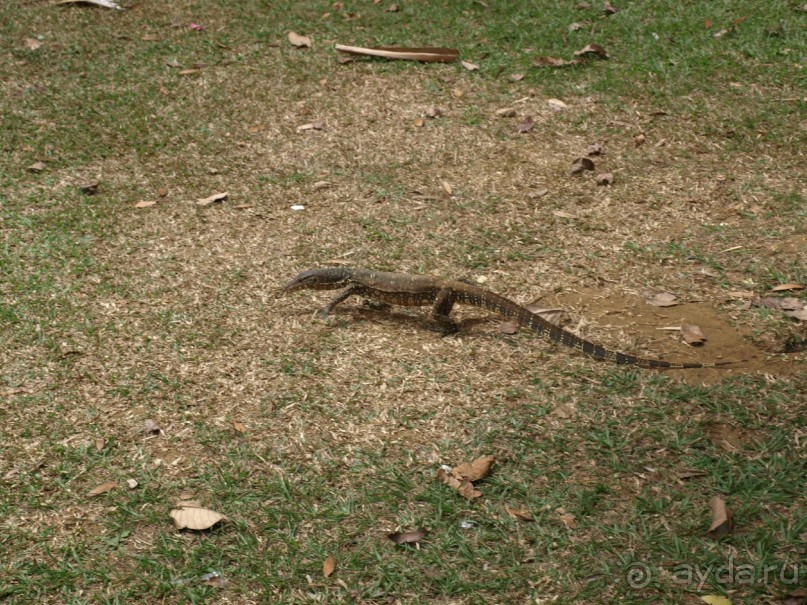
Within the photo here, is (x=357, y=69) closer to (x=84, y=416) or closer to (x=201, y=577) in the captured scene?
(x=84, y=416)

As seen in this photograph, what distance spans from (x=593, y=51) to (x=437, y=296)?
438 centimetres

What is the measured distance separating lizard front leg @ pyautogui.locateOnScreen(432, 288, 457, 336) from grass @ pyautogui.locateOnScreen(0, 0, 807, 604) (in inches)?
3.7

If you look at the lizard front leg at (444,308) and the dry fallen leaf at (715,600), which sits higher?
the lizard front leg at (444,308)

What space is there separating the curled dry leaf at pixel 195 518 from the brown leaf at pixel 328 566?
0.55 m

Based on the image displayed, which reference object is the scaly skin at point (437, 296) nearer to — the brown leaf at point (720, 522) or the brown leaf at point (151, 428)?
the brown leaf at point (720, 522)

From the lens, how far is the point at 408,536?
3686 millimetres

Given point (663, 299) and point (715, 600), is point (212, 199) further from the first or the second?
point (715, 600)

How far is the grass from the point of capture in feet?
11.9

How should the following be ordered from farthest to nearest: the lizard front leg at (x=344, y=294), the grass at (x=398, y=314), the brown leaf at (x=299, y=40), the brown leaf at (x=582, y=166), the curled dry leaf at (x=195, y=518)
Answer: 1. the brown leaf at (x=299, y=40)
2. the brown leaf at (x=582, y=166)
3. the lizard front leg at (x=344, y=294)
4. the curled dry leaf at (x=195, y=518)
5. the grass at (x=398, y=314)

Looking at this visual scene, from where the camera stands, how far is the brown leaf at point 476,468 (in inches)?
154

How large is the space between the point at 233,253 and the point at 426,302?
5.17 feet

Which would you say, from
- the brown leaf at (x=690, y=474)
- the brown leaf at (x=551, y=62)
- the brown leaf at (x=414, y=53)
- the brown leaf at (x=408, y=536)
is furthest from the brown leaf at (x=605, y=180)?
the brown leaf at (x=408, y=536)

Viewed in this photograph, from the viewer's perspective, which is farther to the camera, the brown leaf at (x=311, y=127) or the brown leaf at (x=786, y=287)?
the brown leaf at (x=311, y=127)

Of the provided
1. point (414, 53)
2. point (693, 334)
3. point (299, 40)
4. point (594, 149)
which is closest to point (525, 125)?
point (594, 149)
